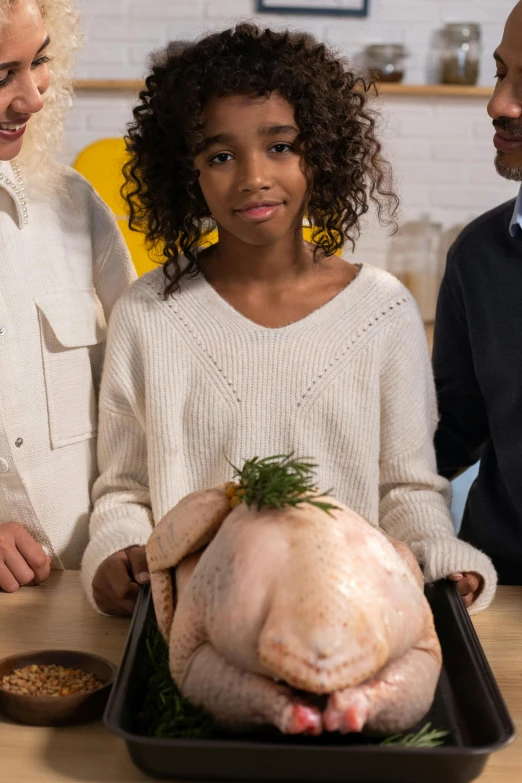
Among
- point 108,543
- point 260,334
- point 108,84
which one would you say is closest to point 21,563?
point 108,543

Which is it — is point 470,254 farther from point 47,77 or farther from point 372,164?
point 47,77

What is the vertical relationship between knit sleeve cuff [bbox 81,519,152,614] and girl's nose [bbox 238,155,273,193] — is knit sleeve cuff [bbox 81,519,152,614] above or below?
below

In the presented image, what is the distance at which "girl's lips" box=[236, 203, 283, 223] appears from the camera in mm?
1238

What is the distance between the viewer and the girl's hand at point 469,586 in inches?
43.3

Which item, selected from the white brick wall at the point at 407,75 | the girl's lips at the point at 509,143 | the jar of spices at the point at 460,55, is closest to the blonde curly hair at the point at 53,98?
the girl's lips at the point at 509,143

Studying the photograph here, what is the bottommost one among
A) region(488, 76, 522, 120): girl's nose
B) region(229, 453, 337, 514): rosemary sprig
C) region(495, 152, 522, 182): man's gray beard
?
region(229, 453, 337, 514): rosemary sprig

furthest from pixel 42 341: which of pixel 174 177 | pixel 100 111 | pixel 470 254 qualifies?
pixel 100 111

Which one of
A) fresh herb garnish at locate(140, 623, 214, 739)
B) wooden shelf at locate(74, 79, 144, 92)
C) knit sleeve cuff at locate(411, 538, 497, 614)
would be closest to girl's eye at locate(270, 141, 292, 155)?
knit sleeve cuff at locate(411, 538, 497, 614)

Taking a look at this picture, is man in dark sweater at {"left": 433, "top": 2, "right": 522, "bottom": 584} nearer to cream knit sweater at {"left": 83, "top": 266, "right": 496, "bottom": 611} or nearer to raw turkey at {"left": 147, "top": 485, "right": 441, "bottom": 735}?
cream knit sweater at {"left": 83, "top": 266, "right": 496, "bottom": 611}

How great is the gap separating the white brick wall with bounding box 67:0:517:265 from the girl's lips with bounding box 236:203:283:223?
2.75 meters

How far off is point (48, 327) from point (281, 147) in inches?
16.0

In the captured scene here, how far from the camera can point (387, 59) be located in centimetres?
402

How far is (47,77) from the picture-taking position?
4.24 feet

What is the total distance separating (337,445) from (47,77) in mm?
613
